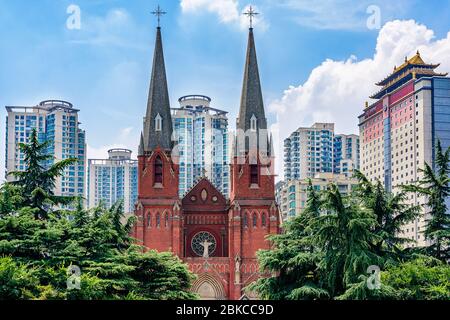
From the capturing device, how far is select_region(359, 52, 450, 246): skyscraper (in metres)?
82.2

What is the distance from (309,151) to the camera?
111 metres

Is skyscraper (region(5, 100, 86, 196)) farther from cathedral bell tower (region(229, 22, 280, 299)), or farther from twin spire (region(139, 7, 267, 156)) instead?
cathedral bell tower (region(229, 22, 280, 299))

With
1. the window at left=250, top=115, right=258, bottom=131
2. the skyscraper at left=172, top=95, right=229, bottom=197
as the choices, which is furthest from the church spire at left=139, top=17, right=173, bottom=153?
the skyscraper at left=172, top=95, right=229, bottom=197

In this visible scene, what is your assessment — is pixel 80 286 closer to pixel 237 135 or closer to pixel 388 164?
pixel 237 135

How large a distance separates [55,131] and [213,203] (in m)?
42.3

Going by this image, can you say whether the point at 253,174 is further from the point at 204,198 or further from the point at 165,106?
the point at 165,106

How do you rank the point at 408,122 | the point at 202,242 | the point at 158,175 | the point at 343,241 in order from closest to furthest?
the point at 343,241 < the point at 158,175 < the point at 202,242 < the point at 408,122

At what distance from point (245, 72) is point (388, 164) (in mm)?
46158

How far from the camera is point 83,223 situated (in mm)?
27125

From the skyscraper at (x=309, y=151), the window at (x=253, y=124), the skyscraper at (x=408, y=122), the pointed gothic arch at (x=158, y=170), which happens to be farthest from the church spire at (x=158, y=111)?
the skyscraper at (x=309, y=151)

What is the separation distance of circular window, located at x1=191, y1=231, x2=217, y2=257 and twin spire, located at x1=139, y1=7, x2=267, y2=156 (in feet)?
23.4

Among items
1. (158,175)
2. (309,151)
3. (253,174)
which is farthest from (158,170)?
(309,151)

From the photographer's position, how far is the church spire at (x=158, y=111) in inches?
2080
